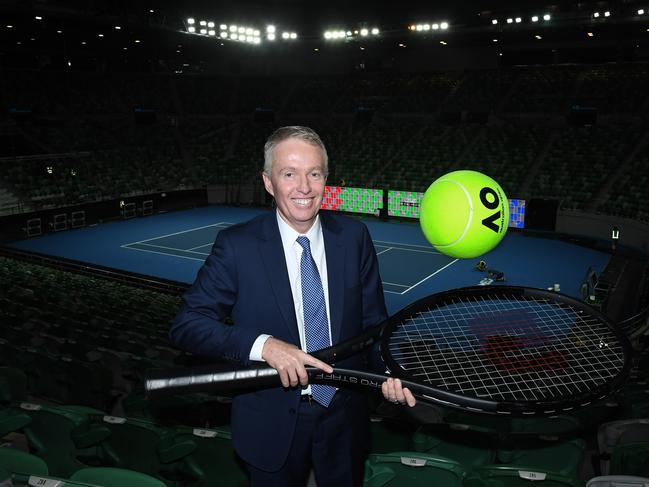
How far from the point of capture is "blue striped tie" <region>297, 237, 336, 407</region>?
3.40 m

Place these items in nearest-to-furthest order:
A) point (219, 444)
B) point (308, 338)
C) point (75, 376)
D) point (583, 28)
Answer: point (308, 338), point (219, 444), point (75, 376), point (583, 28)

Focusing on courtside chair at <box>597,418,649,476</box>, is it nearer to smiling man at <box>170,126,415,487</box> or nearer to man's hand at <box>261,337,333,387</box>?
smiling man at <box>170,126,415,487</box>

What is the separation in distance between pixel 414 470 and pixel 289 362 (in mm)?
2049

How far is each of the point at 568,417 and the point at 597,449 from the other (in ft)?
1.91

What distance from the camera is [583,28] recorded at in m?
32.9

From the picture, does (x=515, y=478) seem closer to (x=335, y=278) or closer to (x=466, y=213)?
(x=335, y=278)

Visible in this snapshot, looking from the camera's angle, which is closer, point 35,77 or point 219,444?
point 219,444

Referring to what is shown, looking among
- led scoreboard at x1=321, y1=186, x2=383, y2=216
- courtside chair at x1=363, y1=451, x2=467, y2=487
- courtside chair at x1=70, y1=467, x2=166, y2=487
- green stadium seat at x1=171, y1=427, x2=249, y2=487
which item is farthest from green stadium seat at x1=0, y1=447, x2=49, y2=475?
led scoreboard at x1=321, y1=186, x2=383, y2=216

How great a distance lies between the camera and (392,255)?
2550 centimetres

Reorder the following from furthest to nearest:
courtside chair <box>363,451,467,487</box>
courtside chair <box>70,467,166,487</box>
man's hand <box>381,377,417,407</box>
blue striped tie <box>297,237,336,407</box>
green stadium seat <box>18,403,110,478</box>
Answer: green stadium seat <box>18,403,110,478</box>
courtside chair <box>363,451,467,487</box>
courtside chair <box>70,467,166,487</box>
blue striped tie <box>297,237,336,407</box>
man's hand <box>381,377,417,407</box>

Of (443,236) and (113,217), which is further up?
(443,236)

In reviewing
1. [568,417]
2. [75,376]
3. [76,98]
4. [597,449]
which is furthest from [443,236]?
[76,98]

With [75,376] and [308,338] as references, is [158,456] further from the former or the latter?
[75,376]

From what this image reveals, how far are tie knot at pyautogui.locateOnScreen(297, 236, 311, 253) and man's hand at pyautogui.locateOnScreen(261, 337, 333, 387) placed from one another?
2.14ft
